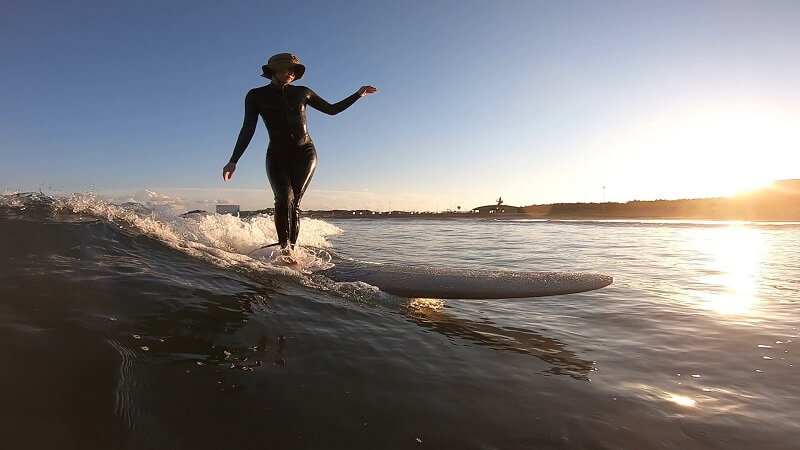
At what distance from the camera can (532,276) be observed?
406 centimetres

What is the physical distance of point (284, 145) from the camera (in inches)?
198

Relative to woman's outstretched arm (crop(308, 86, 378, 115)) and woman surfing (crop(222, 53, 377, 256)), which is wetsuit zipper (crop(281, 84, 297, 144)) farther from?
woman's outstretched arm (crop(308, 86, 378, 115))

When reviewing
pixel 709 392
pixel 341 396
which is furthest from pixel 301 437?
pixel 709 392

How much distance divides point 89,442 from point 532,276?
3534 millimetres

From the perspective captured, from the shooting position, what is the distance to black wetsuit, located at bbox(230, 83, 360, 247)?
4867 millimetres

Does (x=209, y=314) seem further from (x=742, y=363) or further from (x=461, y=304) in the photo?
(x=742, y=363)

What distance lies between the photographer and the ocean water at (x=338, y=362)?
1.57 meters

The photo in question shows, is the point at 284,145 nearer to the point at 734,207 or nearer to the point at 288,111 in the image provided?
the point at 288,111

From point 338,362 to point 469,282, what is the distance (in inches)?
78.6

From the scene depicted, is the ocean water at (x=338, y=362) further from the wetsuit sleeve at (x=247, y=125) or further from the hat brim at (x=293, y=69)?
the hat brim at (x=293, y=69)

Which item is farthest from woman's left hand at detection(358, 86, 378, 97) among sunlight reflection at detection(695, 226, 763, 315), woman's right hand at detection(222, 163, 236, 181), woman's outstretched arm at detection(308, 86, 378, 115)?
sunlight reflection at detection(695, 226, 763, 315)

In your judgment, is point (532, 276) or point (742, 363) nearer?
point (742, 363)

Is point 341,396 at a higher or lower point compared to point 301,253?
lower

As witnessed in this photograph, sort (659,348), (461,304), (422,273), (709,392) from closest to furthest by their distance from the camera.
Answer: (709,392)
(659,348)
(461,304)
(422,273)
